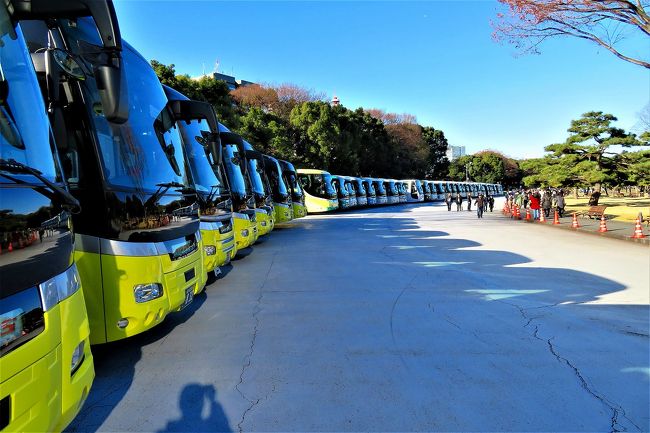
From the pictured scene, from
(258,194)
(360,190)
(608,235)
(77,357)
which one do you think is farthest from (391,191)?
(77,357)

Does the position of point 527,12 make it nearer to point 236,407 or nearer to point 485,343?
point 485,343

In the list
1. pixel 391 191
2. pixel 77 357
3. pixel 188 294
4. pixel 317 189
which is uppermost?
pixel 317 189

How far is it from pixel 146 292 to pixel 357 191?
34564 millimetres

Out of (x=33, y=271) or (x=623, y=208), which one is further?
(x=623, y=208)

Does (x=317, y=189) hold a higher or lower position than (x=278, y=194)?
higher

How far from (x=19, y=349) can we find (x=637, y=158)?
32888 millimetres

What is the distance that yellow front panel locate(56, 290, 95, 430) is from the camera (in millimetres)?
2279

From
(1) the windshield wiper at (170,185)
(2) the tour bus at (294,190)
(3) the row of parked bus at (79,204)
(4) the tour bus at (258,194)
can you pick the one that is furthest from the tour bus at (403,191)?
(1) the windshield wiper at (170,185)

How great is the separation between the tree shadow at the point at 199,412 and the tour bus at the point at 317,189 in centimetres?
2701

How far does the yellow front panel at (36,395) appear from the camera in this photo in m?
1.86

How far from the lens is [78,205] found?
2.71 meters

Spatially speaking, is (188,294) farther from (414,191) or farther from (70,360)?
(414,191)

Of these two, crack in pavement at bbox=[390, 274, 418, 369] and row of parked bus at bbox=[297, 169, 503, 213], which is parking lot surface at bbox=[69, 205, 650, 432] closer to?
crack in pavement at bbox=[390, 274, 418, 369]

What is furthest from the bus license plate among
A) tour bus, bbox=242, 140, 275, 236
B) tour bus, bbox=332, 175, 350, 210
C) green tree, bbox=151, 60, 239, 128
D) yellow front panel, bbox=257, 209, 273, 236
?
tour bus, bbox=332, 175, 350, 210
